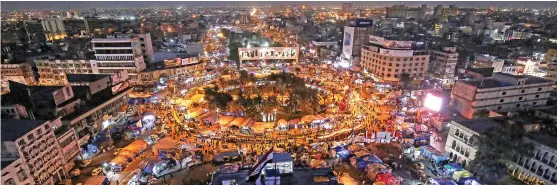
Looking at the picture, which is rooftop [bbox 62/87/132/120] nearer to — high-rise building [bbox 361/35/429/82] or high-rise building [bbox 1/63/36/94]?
high-rise building [bbox 1/63/36/94]

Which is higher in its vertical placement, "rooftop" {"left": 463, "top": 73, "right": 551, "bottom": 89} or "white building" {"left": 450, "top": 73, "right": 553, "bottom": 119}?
"rooftop" {"left": 463, "top": 73, "right": 551, "bottom": 89}

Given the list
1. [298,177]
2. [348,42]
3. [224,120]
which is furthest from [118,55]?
[348,42]

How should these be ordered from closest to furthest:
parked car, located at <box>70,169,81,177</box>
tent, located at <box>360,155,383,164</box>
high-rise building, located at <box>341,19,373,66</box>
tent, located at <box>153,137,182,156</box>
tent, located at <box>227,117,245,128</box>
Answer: parked car, located at <box>70,169,81,177</box> < tent, located at <box>360,155,383,164</box> < tent, located at <box>153,137,182,156</box> < tent, located at <box>227,117,245,128</box> < high-rise building, located at <box>341,19,373,66</box>

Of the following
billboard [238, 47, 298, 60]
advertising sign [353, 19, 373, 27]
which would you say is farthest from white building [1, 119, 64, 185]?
advertising sign [353, 19, 373, 27]

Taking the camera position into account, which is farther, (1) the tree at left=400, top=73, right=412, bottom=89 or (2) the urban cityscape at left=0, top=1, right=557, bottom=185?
(1) the tree at left=400, top=73, right=412, bottom=89

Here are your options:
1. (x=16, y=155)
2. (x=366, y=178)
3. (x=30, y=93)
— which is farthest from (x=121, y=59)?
(x=366, y=178)

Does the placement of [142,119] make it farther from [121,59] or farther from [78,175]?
[121,59]

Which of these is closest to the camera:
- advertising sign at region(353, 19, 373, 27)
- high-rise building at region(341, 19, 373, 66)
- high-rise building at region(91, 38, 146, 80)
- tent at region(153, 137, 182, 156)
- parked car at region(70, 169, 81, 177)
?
parked car at region(70, 169, 81, 177)

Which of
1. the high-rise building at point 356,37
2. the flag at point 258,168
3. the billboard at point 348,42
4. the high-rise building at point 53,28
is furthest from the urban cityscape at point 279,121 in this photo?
the high-rise building at point 53,28
